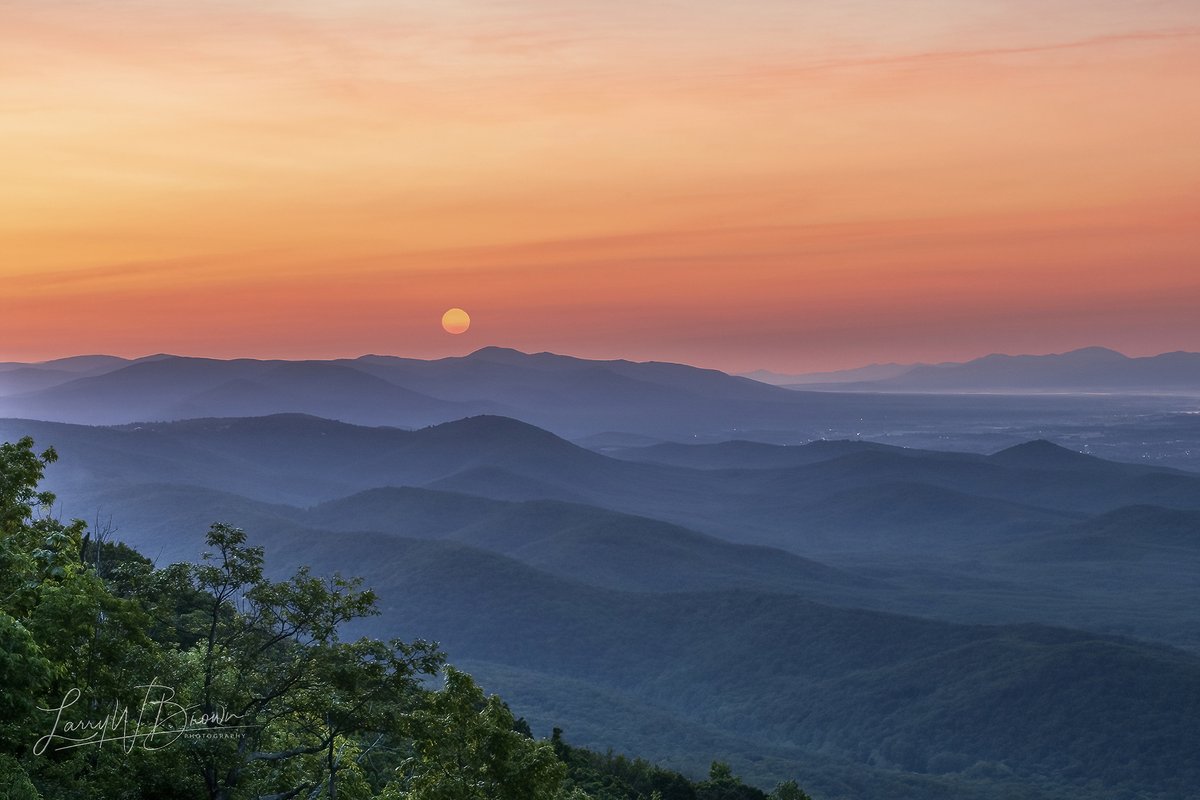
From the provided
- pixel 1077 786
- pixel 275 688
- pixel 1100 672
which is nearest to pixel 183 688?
pixel 275 688

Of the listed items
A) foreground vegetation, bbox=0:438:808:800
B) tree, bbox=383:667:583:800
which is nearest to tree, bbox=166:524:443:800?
foreground vegetation, bbox=0:438:808:800

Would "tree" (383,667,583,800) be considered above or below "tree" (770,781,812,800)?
above

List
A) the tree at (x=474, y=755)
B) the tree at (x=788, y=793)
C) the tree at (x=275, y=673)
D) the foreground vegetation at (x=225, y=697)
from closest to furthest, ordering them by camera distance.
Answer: the foreground vegetation at (x=225, y=697)
the tree at (x=474, y=755)
the tree at (x=275, y=673)
the tree at (x=788, y=793)

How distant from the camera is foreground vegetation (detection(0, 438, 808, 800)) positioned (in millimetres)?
21062

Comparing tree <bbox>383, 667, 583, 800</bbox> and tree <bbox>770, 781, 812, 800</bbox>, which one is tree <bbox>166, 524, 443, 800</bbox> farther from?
tree <bbox>770, 781, 812, 800</bbox>

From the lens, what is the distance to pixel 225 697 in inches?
910

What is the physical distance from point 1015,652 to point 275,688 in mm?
171341

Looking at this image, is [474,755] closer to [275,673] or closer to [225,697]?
[275,673]

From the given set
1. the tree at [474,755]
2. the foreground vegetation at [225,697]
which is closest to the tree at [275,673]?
the foreground vegetation at [225,697]

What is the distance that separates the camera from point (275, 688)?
23.7 m

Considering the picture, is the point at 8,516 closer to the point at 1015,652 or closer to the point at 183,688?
the point at 183,688

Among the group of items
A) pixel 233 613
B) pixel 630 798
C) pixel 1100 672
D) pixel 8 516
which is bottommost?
pixel 1100 672

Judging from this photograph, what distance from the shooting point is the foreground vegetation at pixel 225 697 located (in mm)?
21062

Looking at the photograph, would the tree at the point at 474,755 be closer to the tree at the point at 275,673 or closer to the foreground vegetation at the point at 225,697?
the foreground vegetation at the point at 225,697
